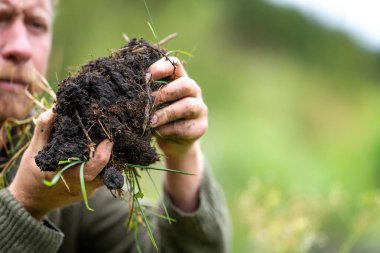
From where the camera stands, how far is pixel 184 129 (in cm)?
159

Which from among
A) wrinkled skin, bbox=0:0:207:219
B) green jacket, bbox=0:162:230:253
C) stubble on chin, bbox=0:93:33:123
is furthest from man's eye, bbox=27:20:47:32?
green jacket, bbox=0:162:230:253

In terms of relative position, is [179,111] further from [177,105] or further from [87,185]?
[87,185]

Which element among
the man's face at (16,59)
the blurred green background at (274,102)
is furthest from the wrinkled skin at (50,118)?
the blurred green background at (274,102)

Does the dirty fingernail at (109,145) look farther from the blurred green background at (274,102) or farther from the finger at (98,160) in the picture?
the blurred green background at (274,102)

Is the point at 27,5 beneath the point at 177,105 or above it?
above

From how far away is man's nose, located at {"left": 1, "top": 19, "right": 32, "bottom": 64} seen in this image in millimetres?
2008

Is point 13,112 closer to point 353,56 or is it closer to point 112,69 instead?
point 112,69

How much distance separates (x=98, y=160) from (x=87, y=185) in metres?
0.17

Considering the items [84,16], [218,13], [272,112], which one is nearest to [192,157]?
[272,112]

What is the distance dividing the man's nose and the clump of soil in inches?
24.8

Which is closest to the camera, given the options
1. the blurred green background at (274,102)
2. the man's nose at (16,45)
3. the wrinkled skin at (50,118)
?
the wrinkled skin at (50,118)

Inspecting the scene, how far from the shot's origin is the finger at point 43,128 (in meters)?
1.40

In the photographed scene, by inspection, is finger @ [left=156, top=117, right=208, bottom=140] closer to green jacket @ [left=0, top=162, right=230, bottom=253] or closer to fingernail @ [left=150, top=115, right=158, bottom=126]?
fingernail @ [left=150, top=115, right=158, bottom=126]

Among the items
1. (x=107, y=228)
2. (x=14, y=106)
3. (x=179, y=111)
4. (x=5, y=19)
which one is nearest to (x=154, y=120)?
(x=179, y=111)
